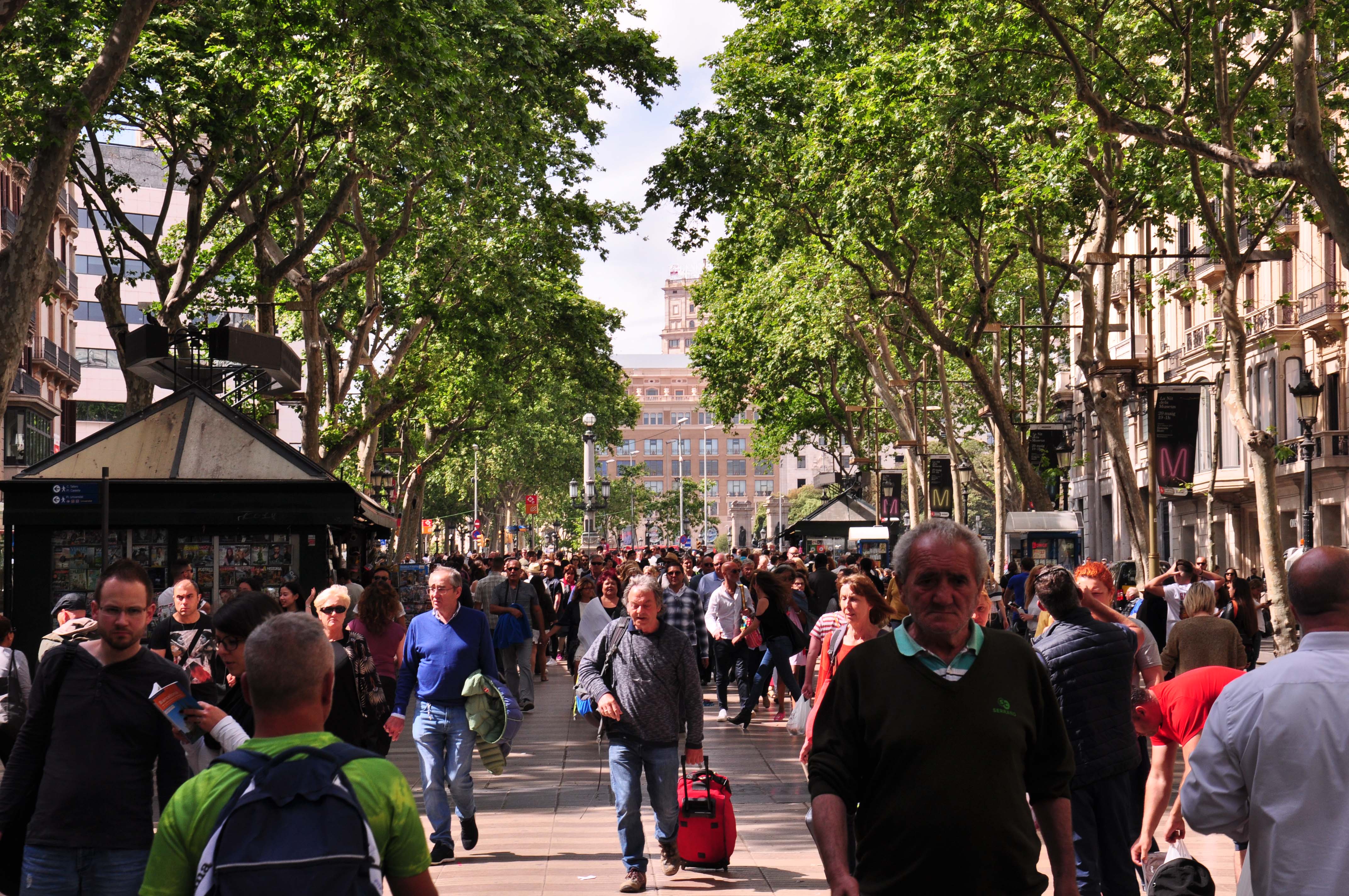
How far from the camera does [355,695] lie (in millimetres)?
6961

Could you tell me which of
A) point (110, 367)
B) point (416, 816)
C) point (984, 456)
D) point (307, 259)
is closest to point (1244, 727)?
point (416, 816)

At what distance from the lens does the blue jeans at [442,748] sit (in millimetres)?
8766

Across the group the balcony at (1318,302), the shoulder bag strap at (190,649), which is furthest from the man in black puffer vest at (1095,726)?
the balcony at (1318,302)

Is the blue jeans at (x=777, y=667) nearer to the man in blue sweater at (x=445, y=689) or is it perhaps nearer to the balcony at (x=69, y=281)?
the man in blue sweater at (x=445, y=689)

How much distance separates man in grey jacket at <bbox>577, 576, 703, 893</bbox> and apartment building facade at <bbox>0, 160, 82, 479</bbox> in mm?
33900

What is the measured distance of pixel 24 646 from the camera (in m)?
17.6

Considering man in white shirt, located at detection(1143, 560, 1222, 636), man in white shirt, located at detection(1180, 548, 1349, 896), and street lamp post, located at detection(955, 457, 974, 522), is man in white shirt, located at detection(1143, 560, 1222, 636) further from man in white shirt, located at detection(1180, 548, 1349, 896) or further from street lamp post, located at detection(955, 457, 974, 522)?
street lamp post, located at detection(955, 457, 974, 522)

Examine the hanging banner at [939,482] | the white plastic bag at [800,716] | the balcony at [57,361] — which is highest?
the balcony at [57,361]

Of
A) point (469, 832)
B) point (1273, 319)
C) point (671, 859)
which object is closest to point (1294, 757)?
point (671, 859)

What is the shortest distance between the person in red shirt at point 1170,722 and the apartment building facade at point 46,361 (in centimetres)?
3649

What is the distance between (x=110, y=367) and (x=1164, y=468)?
173 feet

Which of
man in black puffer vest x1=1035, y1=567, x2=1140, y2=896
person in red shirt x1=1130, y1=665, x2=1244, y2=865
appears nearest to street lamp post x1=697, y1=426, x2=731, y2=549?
person in red shirt x1=1130, y1=665, x2=1244, y2=865

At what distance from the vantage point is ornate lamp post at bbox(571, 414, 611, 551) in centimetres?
4881

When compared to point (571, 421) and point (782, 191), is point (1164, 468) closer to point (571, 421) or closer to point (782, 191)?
point (782, 191)
